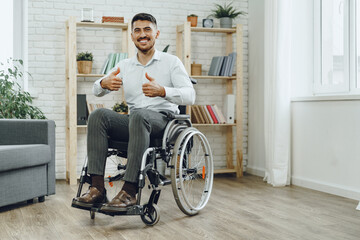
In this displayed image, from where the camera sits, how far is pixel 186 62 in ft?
15.0

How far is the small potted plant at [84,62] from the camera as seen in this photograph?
4371 mm

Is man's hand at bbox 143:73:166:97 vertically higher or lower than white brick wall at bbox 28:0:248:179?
lower

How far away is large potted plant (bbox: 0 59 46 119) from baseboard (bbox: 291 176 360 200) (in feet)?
7.73

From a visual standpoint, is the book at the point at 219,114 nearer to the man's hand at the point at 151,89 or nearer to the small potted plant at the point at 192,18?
the small potted plant at the point at 192,18

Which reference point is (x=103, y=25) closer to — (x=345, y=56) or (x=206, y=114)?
(x=206, y=114)

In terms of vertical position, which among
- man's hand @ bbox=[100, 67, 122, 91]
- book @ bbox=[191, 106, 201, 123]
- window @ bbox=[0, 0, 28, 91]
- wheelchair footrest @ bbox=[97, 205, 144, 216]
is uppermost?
window @ bbox=[0, 0, 28, 91]

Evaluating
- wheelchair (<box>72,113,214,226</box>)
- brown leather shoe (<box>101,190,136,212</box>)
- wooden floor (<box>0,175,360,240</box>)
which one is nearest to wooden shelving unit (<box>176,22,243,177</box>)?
wooden floor (<box>0,175,360,240</box>)

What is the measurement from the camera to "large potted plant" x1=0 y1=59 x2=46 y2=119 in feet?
13.4

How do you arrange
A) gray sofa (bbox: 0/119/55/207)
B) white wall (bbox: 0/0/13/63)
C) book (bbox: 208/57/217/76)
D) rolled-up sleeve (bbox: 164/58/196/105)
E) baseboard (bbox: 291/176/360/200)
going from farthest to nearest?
book (bbox: 208/57/217/76) → white wall (bbox: 0/0/13/63) → baseboard (bbox: 291/176/360/200) → gray sofa (bbox: 0/119/55/207) → rolled-up sleeve (bbox: 164/58/196/105)

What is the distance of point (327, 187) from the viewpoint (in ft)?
12.2

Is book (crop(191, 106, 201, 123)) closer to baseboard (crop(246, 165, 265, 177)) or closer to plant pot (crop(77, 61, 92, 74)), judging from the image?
baseboard (crop(246, 165, 265, 177))

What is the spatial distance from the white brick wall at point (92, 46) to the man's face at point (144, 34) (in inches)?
73.8

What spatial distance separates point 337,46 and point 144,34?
1.83m

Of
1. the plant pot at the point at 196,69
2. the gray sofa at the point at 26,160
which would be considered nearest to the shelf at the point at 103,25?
the plant pot at the point at 196,69
